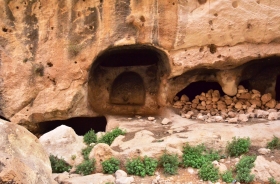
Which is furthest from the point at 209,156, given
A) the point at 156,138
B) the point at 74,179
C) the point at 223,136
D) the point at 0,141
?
the point at 0,141

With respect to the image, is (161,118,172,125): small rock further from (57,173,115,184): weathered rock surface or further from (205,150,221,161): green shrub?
(57,173,115,184): weathered rock surface

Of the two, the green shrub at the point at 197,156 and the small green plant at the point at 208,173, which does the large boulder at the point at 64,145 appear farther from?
the small green plant at the point at 208,173

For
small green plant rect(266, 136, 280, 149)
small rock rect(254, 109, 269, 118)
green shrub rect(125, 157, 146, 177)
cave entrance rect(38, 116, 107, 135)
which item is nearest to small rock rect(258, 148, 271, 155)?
small green plant rect(266, 136, 280, 149)

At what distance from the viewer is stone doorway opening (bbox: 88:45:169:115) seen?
6324mm

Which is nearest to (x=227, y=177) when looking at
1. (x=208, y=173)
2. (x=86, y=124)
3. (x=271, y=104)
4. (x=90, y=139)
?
(x=208, y=173)

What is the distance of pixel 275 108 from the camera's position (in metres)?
5.89

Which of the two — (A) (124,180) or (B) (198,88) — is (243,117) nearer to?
(B) (198,88)

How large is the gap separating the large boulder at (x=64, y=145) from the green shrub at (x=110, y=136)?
334mm

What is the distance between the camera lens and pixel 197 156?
4.22 m

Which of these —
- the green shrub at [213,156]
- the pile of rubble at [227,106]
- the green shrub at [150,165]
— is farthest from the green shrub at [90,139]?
the pile of rubble at [227,106]

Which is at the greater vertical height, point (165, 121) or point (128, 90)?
point (128, 90)

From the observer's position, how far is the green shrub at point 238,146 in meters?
4.33

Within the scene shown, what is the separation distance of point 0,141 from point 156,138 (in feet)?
7.90

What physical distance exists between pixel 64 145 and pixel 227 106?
Answer: 3.07 metres
